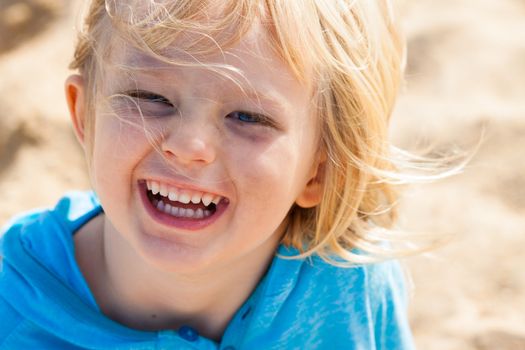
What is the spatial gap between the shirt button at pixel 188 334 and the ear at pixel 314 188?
1.12 ft

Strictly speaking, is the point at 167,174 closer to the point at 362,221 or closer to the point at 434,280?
the point at 362,221

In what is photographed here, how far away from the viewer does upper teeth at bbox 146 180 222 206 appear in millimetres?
1482

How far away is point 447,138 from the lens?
2.79 m

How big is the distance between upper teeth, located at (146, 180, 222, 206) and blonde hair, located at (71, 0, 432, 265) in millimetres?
225

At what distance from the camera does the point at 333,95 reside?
1612 millimetres

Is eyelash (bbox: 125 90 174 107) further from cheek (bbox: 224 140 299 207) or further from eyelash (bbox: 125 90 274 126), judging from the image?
cheek (bbox: 224 140 299 207)

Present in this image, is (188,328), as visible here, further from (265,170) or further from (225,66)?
(225,66)

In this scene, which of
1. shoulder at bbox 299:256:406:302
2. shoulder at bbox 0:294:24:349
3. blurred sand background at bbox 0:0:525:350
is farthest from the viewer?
blurred sand background at bbox 0:0:525:350

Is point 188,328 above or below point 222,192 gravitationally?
below

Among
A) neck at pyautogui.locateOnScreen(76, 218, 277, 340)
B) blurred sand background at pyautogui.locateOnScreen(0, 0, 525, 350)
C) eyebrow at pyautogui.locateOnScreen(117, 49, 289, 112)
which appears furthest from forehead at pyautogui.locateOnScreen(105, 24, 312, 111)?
blurred sand background at pyautogui.locateOnScreen(0, 0, 525, 350)

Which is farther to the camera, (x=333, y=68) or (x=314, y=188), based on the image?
(x=314, y=188)

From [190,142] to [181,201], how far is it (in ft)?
0.45

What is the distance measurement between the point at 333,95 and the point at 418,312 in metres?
0.90

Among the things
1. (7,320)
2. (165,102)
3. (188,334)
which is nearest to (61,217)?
(7,320)
